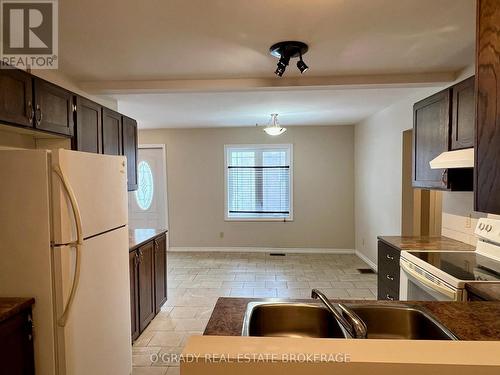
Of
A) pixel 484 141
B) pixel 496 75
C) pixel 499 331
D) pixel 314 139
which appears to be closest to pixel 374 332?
pixel 499 331

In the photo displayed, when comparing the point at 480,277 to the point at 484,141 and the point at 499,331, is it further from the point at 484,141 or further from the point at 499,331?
the point at 484,141

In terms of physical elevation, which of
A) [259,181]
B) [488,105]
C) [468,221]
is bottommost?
[468,221]

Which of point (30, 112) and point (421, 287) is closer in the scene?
point (30, 112)

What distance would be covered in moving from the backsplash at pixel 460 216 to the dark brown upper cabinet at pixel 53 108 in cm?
351

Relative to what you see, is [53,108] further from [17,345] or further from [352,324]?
[352,324]

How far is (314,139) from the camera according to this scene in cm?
600

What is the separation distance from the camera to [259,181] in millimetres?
6188

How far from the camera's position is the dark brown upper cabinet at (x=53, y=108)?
2.15 metres

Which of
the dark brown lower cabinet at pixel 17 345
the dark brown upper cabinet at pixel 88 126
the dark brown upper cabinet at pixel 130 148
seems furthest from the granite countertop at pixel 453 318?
the dark brown upper cabinet at pixel 130 148

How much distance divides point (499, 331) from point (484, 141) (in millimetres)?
725

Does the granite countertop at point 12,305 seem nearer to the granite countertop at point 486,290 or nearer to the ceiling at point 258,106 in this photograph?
the granite countertop at point 486,290

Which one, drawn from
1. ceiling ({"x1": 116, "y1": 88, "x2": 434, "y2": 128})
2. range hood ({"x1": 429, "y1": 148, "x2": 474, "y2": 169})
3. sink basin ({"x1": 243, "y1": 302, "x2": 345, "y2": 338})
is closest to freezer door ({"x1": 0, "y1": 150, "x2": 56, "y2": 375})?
sink basin ({"x1": 243, "y1": 302, "x2": 345, "y2": 338})

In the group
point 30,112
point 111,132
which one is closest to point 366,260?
point 111,132

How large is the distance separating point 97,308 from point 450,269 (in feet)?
7.49
